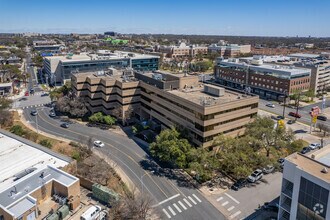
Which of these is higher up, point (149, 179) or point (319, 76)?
point (319, 76)

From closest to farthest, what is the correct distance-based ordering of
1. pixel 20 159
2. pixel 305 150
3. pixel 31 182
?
pixel 31 182, pixel 20 159, pixel 305 150

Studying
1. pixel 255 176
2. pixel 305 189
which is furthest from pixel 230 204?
pixel 305 189

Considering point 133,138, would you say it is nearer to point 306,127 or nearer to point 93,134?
point 93,134

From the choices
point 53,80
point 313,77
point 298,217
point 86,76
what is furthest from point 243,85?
point 298,217

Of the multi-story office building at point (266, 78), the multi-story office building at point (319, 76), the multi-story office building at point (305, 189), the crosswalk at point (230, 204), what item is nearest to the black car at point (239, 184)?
the crosswalk at point (230, 204)

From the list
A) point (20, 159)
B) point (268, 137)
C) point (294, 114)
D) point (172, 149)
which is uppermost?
point (268, 137)

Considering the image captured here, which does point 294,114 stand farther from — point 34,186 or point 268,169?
point 34,186

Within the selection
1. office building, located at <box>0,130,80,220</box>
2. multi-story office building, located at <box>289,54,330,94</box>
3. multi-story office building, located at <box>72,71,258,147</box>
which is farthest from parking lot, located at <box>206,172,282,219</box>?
multi-story office building, located at <box>289,54,330,94</box>

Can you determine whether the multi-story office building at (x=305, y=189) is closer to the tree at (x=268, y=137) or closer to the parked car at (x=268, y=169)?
the parked car at (x=268, y=169)
